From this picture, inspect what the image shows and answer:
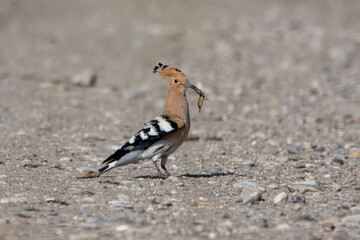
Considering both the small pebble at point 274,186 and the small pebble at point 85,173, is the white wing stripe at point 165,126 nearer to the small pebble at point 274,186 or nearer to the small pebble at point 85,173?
the small pebble at point 85,173

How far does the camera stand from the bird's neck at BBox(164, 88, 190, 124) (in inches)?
263

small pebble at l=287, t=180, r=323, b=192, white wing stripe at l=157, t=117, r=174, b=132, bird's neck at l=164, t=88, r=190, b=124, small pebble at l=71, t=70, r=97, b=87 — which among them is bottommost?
small pebble at l=287, t=180, r=323, b=192

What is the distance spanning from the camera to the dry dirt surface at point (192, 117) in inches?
196

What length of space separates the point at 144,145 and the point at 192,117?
13.9ft

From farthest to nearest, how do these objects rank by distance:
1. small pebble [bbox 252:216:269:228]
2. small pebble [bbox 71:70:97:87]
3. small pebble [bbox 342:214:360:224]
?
small pebble [bbox 71:70:97:87], small pebble [bbox 342:214:360:224], small pebble [bbox 252:216:269:228]

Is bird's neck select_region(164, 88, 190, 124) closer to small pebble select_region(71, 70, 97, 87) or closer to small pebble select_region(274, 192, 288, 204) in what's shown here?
small pebble select_region(274, 192, 288, 204)

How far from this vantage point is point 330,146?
8.17m

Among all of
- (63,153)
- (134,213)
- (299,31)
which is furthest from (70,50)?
(134,213)

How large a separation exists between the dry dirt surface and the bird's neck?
0.60m

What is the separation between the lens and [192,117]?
10.5 m

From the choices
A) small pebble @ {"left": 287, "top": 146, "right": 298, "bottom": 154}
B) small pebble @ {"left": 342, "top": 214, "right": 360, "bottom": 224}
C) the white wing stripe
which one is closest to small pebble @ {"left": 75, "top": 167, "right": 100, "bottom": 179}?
the white wing stripe

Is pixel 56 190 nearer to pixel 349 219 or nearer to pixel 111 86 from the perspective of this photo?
pixel 349 219

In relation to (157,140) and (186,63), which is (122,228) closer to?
(157,140)

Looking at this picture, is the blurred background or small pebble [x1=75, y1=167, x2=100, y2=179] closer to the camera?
small pebble [x1=75, y1=167, x2=100, y2=179]
